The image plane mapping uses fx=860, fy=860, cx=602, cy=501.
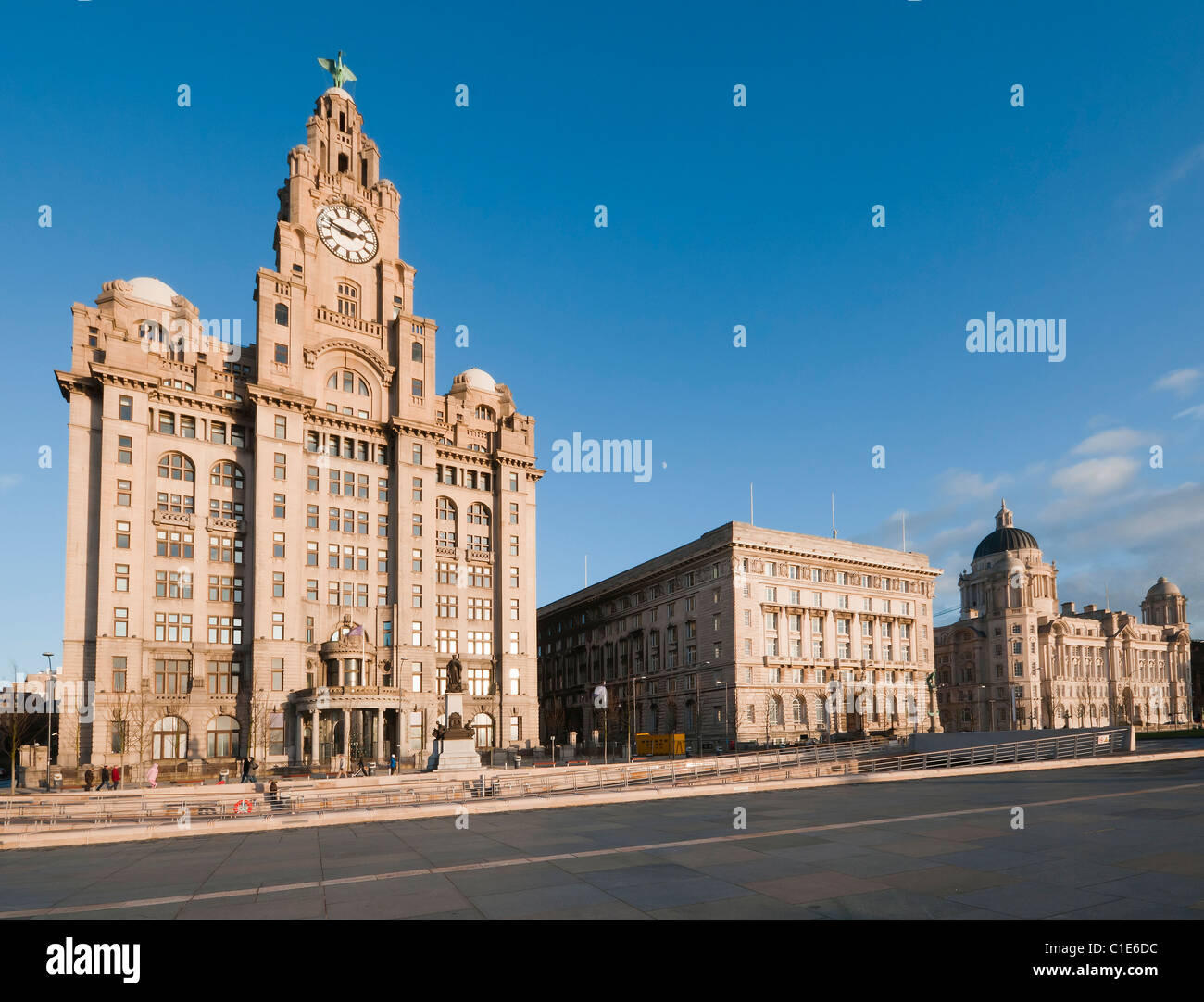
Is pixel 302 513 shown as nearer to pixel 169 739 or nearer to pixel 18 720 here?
pixel 169 739

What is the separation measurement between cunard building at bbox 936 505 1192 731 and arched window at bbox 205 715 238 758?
115 metres

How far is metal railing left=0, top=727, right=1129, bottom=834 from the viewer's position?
1194 inches

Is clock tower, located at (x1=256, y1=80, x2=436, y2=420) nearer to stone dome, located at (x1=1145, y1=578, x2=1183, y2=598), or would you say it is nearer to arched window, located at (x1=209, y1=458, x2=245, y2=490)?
arched window, located at (x1=209, y1=458, x2=245, y2=490)

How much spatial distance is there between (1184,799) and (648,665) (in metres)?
80.7

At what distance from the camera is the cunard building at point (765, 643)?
286 feet

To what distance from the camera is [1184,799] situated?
22.7m

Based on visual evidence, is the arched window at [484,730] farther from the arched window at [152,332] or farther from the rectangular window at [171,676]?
the arched window at [152,332]

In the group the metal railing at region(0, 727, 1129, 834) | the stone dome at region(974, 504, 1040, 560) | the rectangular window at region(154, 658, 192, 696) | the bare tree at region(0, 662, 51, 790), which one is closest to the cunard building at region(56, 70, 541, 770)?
the rectangular window at region(154, 658, 192, 696)

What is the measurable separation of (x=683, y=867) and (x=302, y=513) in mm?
63190

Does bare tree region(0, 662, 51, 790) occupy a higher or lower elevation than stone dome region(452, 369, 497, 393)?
lower

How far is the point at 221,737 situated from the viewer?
66.4 meters
